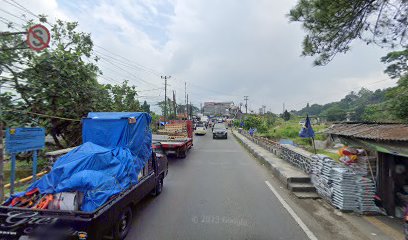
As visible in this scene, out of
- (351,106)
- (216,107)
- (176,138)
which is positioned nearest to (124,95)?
(176,138)

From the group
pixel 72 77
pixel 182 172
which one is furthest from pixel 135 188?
pixel 72 77

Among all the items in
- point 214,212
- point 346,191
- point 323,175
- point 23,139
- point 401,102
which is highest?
point 401,102

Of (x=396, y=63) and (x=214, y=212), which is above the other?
(x=396, y=63)

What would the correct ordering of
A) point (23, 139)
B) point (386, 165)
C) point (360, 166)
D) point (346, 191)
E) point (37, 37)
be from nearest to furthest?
point (37, 37)
point (23, 139)
point (346, 191)
point (386, 165)
point (360, 166)

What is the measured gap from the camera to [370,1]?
20.3ft

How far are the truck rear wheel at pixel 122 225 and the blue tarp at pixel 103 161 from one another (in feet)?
1.71

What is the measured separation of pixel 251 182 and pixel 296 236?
16.0 feet

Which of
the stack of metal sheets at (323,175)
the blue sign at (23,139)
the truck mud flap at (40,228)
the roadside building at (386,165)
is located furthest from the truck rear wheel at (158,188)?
the roadside building at (386,165)

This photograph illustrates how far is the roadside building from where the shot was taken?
20.7ft

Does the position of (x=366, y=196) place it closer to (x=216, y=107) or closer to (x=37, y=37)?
(x=37, y=37)

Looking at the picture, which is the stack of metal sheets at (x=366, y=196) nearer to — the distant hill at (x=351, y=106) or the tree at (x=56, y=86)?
the tree at (x=56, y=86)

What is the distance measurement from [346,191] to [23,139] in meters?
8.55

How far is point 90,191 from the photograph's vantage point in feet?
14.6

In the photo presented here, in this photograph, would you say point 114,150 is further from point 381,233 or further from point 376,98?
point 376,98
